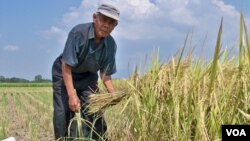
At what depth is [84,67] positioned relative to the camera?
4.71 meters

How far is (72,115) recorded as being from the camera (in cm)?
496

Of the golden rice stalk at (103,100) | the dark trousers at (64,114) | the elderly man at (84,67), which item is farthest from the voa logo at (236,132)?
the dark trousers at (64,114)

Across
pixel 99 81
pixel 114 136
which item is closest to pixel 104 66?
pixel 99 81

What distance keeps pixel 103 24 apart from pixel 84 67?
0.57 m

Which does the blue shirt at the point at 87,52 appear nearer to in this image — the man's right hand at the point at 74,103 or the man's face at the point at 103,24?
the man's face at the point at 103,24

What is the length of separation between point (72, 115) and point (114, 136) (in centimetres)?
127

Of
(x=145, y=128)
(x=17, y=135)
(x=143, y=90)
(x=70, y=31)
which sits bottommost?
(x=17, y=135)

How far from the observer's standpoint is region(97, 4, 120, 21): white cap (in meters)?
4.21

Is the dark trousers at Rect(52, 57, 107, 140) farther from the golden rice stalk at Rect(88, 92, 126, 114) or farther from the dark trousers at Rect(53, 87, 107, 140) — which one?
the golden rice stalk at Rect(88, 92, 126, 114)

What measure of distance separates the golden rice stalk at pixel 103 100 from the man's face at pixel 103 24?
0.60 metres

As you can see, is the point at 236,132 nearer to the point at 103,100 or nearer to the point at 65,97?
the point at 103,100

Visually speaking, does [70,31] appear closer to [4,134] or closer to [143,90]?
[143,90]

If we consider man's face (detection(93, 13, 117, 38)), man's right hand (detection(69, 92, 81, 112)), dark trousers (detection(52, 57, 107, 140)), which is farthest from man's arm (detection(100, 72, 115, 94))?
man's face (detection(93, 13, 117, 38))

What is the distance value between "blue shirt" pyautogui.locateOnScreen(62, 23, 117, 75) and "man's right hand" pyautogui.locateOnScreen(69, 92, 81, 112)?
27 cm
